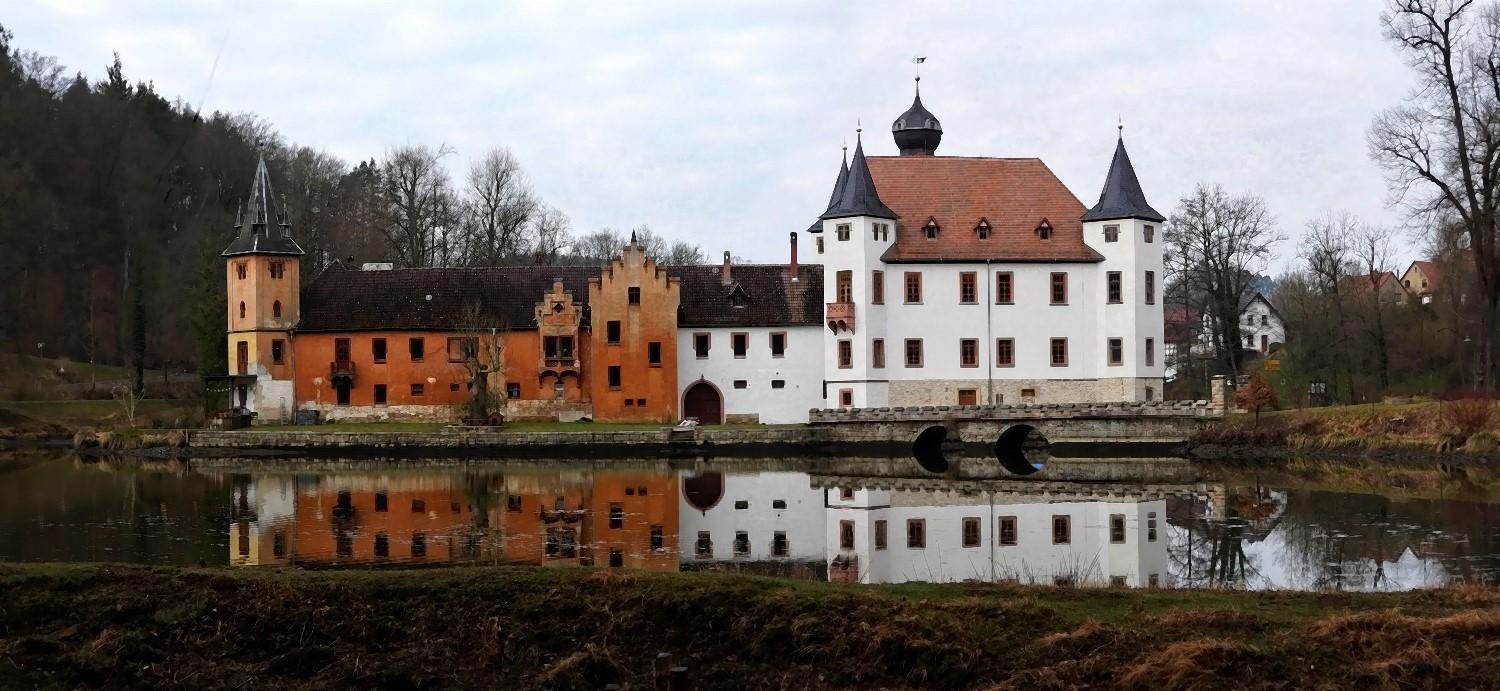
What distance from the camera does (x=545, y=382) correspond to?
5328 centimetres

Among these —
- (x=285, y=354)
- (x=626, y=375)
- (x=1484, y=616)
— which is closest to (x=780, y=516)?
(x=1484, y=616)

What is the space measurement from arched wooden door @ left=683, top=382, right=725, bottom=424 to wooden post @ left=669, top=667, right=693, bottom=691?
4151cm

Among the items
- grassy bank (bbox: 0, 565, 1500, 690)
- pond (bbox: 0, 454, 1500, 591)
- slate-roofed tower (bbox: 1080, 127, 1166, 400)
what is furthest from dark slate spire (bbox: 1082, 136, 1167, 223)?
grassy bank (bbox: 0, 565, 1500, 690)

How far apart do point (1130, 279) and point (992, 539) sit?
29.0m

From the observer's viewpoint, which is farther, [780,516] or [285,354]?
[285,354]

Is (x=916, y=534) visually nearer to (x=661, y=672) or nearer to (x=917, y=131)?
(x=661, y=672)

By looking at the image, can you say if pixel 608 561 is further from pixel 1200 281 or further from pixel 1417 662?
pixel 1200 281

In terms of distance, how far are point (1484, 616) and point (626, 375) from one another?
41850 millimetres

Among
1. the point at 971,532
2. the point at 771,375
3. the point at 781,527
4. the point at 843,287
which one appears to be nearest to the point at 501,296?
the point at 771,375

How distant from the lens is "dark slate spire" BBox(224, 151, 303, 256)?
54.0 metres

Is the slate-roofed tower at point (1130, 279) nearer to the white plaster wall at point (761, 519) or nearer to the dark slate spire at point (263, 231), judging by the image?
the white plaster wall at point (761, 519)

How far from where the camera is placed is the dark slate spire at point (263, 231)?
54.0 metres

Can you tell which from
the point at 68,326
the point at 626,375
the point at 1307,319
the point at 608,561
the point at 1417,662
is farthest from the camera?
the point at 68,326

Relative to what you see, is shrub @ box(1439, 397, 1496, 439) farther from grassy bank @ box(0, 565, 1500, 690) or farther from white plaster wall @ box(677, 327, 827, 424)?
grassy bank @ box(0, 565, 1500, 690)
